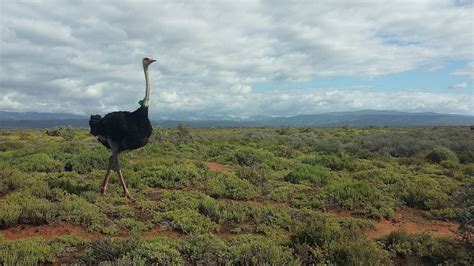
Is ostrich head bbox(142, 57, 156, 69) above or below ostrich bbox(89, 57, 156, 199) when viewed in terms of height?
above

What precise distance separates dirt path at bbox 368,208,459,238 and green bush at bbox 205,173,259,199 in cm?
319

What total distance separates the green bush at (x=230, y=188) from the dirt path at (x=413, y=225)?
319 cm

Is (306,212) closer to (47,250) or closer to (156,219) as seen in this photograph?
(156,219)

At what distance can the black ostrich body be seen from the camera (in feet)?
32.2

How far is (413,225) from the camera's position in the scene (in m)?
9.61

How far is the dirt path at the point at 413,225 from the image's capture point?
29.4 ft

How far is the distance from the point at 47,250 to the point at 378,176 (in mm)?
10339

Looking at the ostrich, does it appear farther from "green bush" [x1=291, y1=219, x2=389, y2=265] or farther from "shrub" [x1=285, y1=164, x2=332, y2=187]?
"shrub" [x1=285, y1=164, x2=332, y2=187]

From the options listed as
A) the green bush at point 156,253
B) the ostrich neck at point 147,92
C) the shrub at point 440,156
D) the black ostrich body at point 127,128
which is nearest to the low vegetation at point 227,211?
the green bush at point 156,253

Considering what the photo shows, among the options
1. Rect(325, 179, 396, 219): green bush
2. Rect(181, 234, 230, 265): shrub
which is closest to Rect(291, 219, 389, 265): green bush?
Rect(181, 234, 230, 265): shrub

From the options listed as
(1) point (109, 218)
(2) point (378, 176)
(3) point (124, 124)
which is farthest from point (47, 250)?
(2) point (378, 176)

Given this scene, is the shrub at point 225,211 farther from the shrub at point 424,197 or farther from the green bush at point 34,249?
the shrub at point 424,197

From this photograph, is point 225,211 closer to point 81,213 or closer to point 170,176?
point 81,213

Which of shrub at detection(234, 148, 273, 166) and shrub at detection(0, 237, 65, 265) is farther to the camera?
shrub at detection(234, 148, 273, 166)
